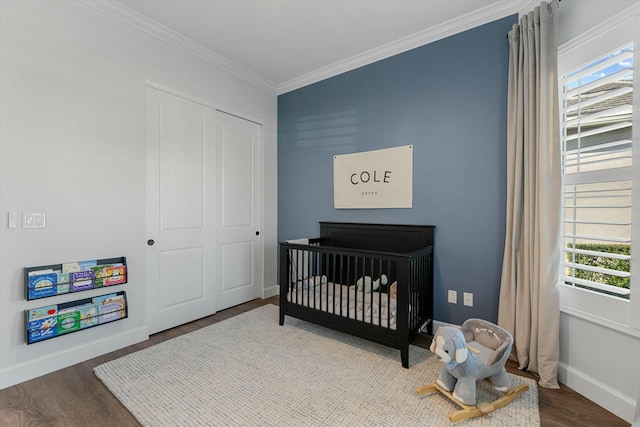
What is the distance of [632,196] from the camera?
56.0 inches

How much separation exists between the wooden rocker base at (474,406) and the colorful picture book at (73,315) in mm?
2228

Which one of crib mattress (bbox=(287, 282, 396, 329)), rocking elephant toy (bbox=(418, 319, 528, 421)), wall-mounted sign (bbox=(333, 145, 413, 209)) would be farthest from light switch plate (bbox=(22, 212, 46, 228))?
rocking elephant toy (bbox=(418, 319, 528, 421))

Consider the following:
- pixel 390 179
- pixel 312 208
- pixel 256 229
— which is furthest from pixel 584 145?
pixel 256 229

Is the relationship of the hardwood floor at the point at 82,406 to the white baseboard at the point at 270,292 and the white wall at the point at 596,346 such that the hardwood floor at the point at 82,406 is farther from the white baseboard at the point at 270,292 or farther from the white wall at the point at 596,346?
the white baseboard at the point at 270,292

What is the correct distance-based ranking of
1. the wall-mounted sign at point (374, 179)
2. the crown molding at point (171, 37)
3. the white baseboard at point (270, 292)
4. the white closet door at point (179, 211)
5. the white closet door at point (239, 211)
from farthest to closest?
1. the white baseboard at point (270, 292)
2. the white closet door at point (239, 211)
3. the wall-mounted sign at point (374, 179)
4. the white closet door at point (179, 211)
5. the crown molding at point (171, 37)

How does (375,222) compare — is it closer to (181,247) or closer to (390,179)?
(390,179)

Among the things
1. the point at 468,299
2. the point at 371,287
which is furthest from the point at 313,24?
the point at 468,299

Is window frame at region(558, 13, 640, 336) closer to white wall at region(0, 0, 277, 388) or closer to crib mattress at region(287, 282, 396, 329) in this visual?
crib mattress at region(287, 282, 396, 329)

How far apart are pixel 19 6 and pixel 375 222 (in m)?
2.97

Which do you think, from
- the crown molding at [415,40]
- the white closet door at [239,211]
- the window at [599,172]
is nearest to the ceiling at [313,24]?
the crown molding at [415,40]

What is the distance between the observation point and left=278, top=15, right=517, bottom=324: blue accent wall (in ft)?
7.23

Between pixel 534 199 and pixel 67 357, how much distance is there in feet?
10.9

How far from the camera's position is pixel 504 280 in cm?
203

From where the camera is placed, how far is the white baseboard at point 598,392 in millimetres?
1431
